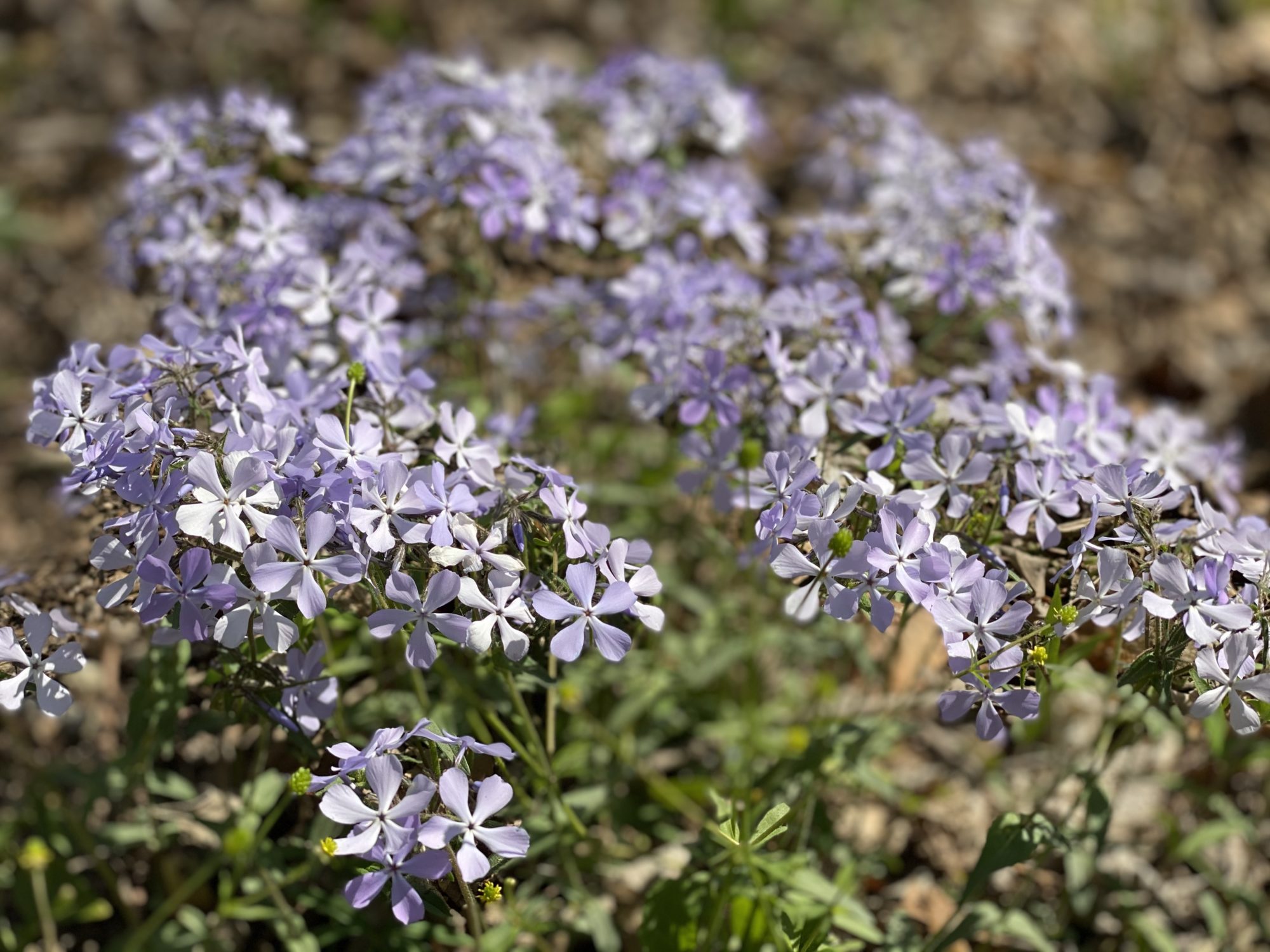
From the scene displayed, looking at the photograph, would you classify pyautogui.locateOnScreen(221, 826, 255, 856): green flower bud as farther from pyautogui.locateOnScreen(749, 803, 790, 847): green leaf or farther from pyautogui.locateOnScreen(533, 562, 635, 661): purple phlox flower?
pyautogui.locateOnScreen(749, 803, 790, 847): green leaf

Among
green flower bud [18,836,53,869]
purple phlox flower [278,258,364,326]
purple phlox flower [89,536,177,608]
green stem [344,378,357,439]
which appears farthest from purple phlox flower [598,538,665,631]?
green flower bud [18,836,53,869]

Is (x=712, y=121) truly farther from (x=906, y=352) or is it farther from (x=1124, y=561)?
(x=1124, y=561)

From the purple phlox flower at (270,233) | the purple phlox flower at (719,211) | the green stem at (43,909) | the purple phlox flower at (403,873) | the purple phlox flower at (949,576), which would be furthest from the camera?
the purple phlox flower at (719,211)

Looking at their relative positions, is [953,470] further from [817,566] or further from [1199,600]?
[1199,600]

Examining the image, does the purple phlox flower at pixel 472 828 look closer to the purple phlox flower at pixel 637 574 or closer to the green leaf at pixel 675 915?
the purple phlox flower at pixel 637 574

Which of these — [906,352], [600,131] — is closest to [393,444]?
[906,352]

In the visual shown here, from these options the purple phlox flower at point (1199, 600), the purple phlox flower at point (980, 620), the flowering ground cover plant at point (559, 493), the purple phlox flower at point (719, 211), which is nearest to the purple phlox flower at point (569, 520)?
the flowering ground cover plant at point (559, 493)
